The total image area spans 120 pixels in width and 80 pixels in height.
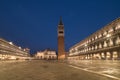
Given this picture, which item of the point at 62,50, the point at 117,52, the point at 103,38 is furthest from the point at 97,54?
the point at 62,50

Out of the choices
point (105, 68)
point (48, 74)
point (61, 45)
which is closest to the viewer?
point (48, 74)

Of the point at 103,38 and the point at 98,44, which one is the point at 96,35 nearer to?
the point at 98,44

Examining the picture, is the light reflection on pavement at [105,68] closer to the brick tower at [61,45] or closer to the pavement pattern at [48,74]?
the pavement pattern at [48,74]

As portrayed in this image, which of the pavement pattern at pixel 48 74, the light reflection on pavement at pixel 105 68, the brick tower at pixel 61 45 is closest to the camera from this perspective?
the pavement pattern at pixel 48 74

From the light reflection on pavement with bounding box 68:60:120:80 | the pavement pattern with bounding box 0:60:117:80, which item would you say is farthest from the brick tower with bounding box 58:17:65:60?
the pavement pattern with bounding box 0:60:117:80

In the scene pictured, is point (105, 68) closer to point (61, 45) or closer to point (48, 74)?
point (48, 74)

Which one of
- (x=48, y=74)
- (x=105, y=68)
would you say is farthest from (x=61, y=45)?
(x=48, y=74)

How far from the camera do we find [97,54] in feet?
231

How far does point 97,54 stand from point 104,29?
1274cm

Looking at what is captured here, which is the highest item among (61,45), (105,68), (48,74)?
(61,45)

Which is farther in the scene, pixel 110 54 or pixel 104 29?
pixel 104 29

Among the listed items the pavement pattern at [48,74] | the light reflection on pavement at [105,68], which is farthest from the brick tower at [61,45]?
the pavement pattern at [48,74]

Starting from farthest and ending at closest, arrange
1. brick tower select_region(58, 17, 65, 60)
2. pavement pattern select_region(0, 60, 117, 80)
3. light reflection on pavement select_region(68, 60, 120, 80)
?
brick tower select_region(58, 17, 65, 60) → light reflection on pavement select_region(68, 60, 120, 80) → pavement pattern select_region(0, 60, 117, 80)

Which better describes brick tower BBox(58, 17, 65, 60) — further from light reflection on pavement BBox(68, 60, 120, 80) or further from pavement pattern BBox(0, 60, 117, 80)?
pavement pattern BBox(0, 60, 117, 80)
